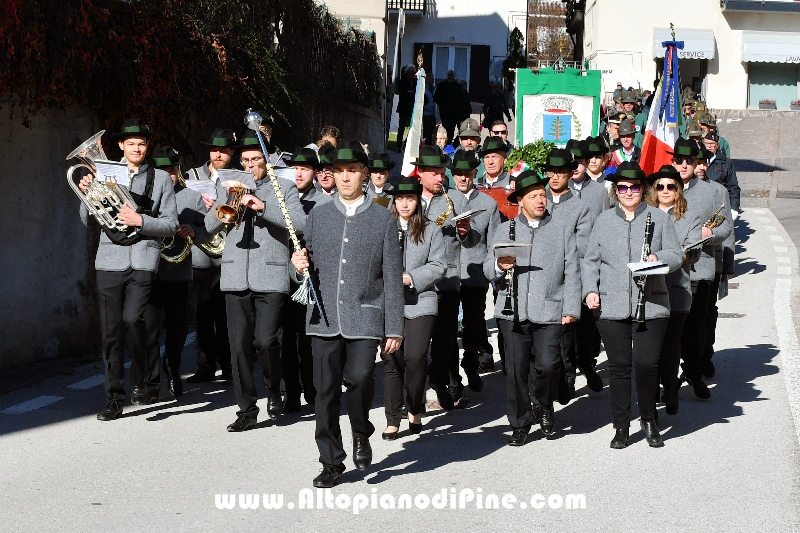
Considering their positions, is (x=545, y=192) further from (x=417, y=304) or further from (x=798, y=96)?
(x=798, y=96)

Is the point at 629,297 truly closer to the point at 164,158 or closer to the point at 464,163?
the point at 464,163

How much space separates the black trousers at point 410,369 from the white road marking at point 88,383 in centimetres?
301

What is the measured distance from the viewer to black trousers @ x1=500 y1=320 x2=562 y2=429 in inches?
341

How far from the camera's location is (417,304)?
8.81m

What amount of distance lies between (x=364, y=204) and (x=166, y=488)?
2.02 m

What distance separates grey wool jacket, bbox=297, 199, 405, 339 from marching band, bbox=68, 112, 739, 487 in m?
0.01

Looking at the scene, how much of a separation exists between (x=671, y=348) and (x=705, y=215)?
4.91ft

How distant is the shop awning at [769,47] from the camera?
4731 cm

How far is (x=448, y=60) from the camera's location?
50438 millimetres

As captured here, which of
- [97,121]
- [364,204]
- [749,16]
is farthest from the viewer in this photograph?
[749,16]

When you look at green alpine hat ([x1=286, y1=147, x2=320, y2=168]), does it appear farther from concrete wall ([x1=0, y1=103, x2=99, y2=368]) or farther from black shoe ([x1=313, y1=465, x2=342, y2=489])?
black shoe ([x1=313, y1=465, x2=342, y2=489])

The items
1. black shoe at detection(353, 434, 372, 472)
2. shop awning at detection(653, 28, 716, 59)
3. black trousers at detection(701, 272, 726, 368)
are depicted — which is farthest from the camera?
shop awning at detection(653, 28, 716, 59)

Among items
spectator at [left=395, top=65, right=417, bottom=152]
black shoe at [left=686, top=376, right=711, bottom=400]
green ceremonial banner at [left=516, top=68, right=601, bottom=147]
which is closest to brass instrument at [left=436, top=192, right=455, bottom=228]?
black shoe at [left=686, top=376, right=711, bottom=400]

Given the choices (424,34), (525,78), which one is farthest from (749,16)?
(525,78)
